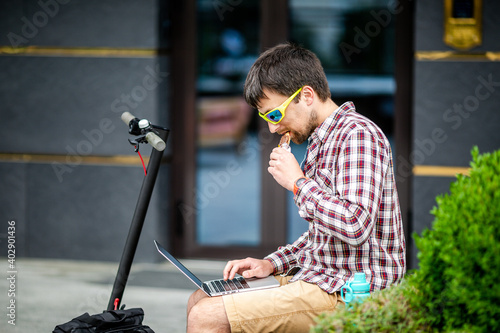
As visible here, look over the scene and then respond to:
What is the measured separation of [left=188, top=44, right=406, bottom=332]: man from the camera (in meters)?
2.54

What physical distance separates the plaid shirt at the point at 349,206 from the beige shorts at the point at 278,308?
0.06 m

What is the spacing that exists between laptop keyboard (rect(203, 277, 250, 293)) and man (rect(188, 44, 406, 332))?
0.10 feet

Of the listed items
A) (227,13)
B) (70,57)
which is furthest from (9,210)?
(227,13)

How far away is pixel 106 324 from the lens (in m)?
2.68

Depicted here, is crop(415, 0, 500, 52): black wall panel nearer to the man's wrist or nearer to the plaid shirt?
the plaid shirt

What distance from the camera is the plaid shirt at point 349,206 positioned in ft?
8.26

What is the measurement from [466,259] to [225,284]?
1040mm

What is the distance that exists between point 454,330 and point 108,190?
4315mm

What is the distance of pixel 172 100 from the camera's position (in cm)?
623

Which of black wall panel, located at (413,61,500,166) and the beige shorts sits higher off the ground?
black wall panel, located at (413,61,500,166)

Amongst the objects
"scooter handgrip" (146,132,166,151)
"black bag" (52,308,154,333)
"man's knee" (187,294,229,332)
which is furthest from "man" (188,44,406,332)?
"scooter handgrip" (146,132,166,151)

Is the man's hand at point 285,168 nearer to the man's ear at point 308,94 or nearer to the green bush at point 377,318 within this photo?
the man's ear at point 308,94

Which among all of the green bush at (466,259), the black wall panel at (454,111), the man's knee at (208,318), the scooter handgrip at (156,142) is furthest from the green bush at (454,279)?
the black wall panel at (454,111)

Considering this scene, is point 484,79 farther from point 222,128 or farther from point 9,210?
point 9,210
